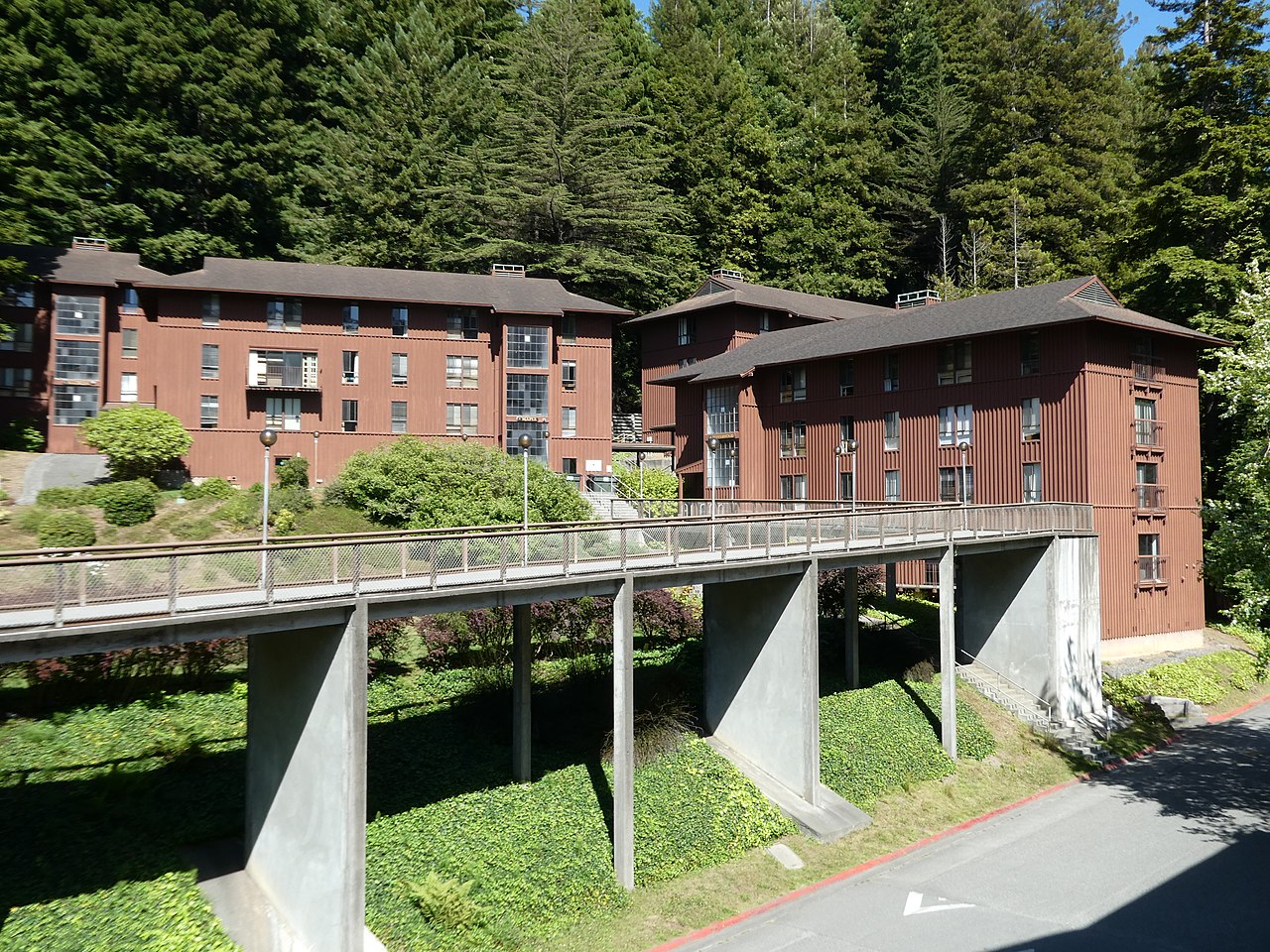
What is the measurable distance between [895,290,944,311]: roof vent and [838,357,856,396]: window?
46.7 feet

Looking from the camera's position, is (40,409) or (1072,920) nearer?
(1072,920)

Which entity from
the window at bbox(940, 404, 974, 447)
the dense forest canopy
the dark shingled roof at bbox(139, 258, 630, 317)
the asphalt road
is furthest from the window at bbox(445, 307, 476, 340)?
the asphalt road

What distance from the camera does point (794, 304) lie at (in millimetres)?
57312

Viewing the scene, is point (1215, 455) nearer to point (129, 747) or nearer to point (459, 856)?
point (459, 856)

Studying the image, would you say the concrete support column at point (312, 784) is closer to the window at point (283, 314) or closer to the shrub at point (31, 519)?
the shrub at point (31, 519)

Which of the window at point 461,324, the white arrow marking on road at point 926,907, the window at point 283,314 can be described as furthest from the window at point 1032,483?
the window at point 283,314

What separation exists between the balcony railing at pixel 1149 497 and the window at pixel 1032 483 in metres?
3.93

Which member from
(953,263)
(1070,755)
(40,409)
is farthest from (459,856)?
(953,263)

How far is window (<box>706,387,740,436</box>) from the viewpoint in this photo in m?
47.0

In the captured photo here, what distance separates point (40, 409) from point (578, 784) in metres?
39.2

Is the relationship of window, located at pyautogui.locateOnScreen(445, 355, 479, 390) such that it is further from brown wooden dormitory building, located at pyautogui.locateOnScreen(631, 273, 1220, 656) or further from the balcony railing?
the balcony railing

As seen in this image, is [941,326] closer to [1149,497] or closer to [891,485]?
[891,485]

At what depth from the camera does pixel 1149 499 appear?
3741cm

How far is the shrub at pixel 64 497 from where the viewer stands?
33656 millimetres
